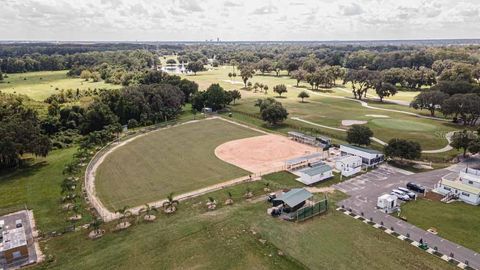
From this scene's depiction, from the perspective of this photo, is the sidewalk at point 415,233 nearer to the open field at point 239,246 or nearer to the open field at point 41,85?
the open field at point 239,246

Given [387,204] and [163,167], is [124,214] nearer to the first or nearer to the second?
[163,167]

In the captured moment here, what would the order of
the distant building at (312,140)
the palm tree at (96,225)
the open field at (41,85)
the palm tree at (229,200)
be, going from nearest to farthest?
the palm tree at (96,225) → the palm tree at (229,200) → the distant building at (312,140) → the open field at (41,85)

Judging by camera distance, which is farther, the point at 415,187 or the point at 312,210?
the point at 415,187

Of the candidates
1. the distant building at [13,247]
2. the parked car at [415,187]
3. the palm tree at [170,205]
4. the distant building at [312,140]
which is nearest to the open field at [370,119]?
→ the distant building at [312,140]

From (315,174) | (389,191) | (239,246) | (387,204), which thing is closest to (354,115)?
(315,174)

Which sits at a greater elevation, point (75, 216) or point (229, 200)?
point (229, 200)

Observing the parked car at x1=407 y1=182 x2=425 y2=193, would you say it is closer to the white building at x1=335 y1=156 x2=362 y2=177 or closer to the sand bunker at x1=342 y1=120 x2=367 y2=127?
the white building at x1=335 y1=156 x2=362 y2=177
